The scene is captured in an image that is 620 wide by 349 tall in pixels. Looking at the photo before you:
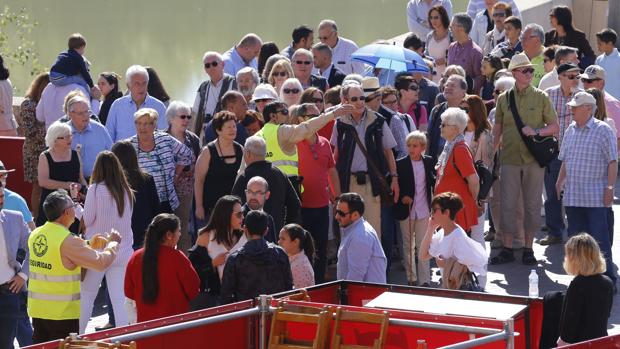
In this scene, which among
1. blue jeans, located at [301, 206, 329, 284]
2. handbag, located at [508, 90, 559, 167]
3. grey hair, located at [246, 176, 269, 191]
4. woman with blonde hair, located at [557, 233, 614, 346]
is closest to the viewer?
woman with blonde hair, located at [557, 233, 614, 346]

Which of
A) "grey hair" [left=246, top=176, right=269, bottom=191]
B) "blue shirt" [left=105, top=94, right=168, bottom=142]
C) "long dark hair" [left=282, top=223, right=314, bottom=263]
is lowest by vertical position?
"long dark hair" [left=282, top=223, right=314, bottom=263]

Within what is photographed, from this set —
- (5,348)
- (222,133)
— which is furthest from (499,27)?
(5,348)

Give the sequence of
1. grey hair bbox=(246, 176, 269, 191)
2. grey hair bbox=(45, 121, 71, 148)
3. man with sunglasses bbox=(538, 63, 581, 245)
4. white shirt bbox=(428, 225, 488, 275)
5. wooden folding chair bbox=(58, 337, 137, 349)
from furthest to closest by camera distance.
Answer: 1. man with sunglasses bbox=(538, 63, 581, 245)
2. grey hair bbox=(45, 121, 71, 148)
3. grey hair bbox=(246, 176, 269, 191)
4. white shirt bbox=(428, 225, 488, 275)
5. wooden folding chair bbox=(58, 337, 137, 349)

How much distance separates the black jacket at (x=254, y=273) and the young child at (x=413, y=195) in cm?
338

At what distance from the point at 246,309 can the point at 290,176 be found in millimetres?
3874

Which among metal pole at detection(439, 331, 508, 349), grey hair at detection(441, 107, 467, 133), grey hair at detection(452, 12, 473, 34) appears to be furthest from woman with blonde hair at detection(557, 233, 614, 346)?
grey hair at detection(452, 12, 473, 34)

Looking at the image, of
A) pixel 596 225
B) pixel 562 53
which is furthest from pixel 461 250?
pixel 562 53

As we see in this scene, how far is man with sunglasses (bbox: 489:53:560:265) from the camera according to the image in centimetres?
1381

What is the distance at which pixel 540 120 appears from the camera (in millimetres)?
13867

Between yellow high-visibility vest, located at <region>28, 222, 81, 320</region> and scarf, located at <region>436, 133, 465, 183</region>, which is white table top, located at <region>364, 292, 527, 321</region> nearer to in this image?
yellow high-visibility vest, located at <region>28, 222, 81, 320</region>

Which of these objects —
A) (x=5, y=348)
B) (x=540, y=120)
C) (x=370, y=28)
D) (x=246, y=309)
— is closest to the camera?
(x=246, y=309)

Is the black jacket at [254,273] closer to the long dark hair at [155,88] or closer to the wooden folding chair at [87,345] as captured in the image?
the wooden folding chair at [87,345]

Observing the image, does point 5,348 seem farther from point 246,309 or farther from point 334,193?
point 334,193

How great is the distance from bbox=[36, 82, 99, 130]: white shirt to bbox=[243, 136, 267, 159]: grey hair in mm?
3292
